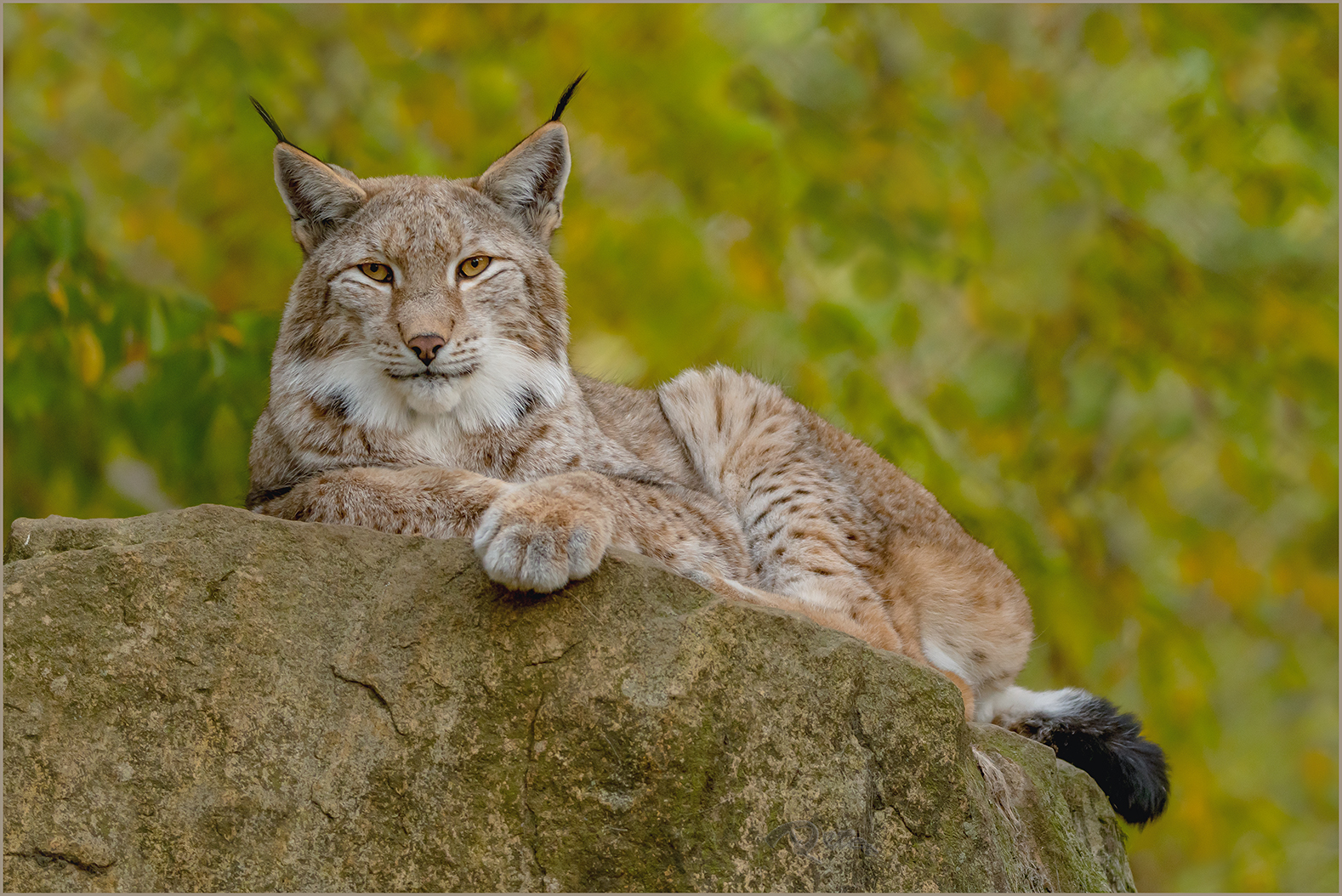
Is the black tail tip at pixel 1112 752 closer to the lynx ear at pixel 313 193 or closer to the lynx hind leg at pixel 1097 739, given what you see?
the lynx hind leg at pixel 1097 739

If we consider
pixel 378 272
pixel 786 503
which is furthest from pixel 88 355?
pixel 786 503

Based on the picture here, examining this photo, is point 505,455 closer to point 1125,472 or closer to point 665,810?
point 665,810

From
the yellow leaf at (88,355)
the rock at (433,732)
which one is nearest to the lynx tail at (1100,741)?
the rock at (433,732)

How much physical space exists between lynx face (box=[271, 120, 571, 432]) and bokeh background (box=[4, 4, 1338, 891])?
1.65 meters

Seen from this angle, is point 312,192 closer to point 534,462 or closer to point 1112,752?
point 534,462

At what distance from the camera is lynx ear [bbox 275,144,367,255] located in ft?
12.5

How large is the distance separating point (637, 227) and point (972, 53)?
228 cm

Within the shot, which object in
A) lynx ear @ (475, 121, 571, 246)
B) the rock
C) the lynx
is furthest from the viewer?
lynx ear @ (475, 121, 571, 246)

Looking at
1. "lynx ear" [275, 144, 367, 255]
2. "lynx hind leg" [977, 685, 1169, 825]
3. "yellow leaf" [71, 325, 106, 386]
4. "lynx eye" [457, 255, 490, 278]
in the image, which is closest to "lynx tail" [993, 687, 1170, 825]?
"lynx hind leg" [977, 685, 1169, 825]

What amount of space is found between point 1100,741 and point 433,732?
244 centimetres

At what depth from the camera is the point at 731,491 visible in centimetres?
453

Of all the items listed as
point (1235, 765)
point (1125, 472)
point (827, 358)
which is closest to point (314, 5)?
point (827, 358)

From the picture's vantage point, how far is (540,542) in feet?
9.34

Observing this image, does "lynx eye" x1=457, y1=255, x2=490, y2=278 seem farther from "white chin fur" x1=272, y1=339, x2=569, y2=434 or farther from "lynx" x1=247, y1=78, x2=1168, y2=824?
"white chin fur" x1=272, y1=339, x2=569, y2=434
